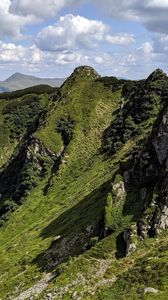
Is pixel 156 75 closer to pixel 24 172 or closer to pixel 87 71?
pixel 87 71

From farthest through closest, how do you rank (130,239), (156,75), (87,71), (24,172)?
(87,71) → (156,75) → (24,172) → (130,239)

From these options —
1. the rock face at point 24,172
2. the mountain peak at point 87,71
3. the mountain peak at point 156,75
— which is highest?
the mountain peak at point 87,71

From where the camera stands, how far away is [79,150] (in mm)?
153125

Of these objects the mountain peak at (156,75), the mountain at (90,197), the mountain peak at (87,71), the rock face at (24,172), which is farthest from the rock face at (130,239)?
the mountain peak at (87,71)

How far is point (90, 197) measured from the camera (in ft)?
339

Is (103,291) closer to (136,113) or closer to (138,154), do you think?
(138,154)

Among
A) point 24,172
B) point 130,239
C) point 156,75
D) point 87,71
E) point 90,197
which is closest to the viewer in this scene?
point 130,239

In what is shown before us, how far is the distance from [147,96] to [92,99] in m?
34.9

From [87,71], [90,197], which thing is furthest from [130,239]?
[87,71]

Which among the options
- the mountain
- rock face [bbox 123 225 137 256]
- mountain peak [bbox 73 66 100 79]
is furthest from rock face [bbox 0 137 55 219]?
rock face [bbox 123 225 137 256]

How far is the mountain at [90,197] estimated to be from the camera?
64.8 m

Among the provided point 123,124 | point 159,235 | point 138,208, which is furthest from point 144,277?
point 123,124

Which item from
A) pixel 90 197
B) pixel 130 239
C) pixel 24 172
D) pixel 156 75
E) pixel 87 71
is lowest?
pixel 24 172

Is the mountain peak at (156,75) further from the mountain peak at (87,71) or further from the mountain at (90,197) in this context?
the mountain peak at (87,71)
